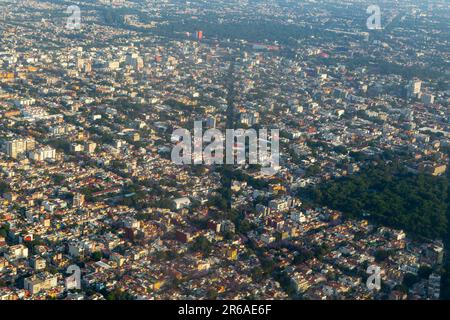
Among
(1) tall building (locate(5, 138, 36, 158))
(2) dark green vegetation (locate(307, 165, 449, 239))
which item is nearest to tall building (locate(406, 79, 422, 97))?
(2) dark green vegetation (locate(307, 165, 449, 239))

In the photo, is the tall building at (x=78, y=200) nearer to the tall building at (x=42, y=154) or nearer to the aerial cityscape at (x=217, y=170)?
the aerial cityscape at (x=217, y=170)

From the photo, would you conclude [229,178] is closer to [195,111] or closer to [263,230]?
[263,230]

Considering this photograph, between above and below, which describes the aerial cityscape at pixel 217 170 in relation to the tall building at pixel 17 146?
below

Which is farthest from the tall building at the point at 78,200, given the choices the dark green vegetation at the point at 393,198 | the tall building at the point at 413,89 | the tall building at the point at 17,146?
the tall building at the point at 413,89

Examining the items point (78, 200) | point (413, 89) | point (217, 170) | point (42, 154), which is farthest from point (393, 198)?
point (413, 89)

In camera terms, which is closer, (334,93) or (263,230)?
(263,230)

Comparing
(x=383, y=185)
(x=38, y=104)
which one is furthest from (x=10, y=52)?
(x=383, y=185)
